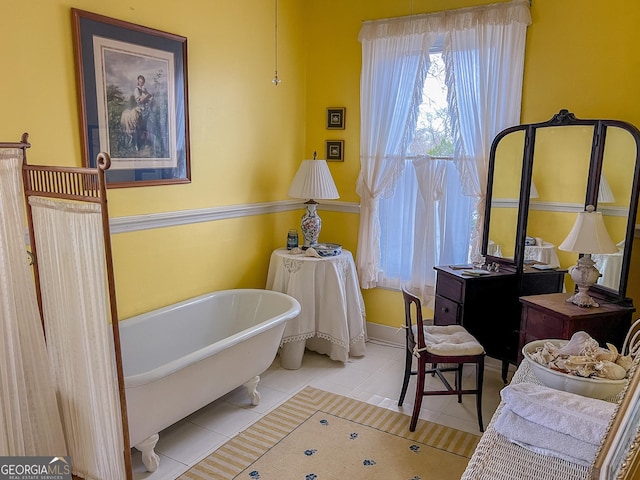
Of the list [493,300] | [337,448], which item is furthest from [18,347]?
[493,300]

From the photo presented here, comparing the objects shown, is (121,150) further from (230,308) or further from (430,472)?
(430,472)

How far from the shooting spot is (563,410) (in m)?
1.30

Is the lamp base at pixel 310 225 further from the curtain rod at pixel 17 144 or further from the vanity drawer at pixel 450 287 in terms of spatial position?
the curtain rod at pixel 17 144

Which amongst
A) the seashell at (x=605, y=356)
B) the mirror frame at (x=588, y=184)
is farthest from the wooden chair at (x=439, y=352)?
the seashell at (x=605, y=356)

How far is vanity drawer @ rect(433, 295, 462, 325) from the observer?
121 inches

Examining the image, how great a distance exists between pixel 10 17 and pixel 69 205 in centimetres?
100

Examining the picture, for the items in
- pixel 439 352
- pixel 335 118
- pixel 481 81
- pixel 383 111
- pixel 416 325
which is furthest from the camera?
pixel 335 118

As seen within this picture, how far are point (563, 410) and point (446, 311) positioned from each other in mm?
1898

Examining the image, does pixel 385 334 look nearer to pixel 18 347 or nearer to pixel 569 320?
pixel 569 320

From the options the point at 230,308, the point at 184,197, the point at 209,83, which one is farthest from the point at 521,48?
the point at 230,308

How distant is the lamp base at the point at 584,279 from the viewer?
2500mm

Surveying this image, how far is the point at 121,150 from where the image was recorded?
8.74 feet

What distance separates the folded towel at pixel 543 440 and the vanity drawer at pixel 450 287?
5.60ft

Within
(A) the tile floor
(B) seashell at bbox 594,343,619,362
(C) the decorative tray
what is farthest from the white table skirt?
(B) seashell at bbox 594,343,619,362
